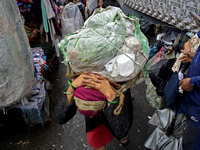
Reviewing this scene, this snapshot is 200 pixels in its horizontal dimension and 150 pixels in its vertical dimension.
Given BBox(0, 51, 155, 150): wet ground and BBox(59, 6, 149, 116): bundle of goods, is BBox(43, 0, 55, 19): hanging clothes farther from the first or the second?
BBox(59, 6, 149, 116): bundle of goods

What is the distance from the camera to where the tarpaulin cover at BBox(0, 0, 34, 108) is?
2.27m

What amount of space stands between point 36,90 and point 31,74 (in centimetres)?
48

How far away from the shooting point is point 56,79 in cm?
482

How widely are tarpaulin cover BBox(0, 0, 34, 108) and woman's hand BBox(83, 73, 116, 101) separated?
1475 mm

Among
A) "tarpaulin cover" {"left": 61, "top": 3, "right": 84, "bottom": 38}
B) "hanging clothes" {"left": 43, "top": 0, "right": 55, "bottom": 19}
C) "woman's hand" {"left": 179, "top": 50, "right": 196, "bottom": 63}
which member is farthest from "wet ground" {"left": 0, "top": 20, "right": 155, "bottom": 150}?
"tarpaulin cover" {"left": 61, "top": 3, "right": 84, "bottom": 38}

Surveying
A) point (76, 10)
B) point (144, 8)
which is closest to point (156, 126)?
point (76, 10)

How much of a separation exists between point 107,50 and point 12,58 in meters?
1.62

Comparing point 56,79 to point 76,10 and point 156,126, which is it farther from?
point 156,126

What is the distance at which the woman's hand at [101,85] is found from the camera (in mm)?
1535

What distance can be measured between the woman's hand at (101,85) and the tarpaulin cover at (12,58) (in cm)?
148

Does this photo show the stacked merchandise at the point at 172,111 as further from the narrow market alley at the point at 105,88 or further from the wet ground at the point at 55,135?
the wet ground at the point at 55,135

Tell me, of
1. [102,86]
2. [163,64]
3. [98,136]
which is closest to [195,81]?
[163,64]

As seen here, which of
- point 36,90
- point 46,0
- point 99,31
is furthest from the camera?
point 46,0

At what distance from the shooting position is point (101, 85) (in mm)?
1545
